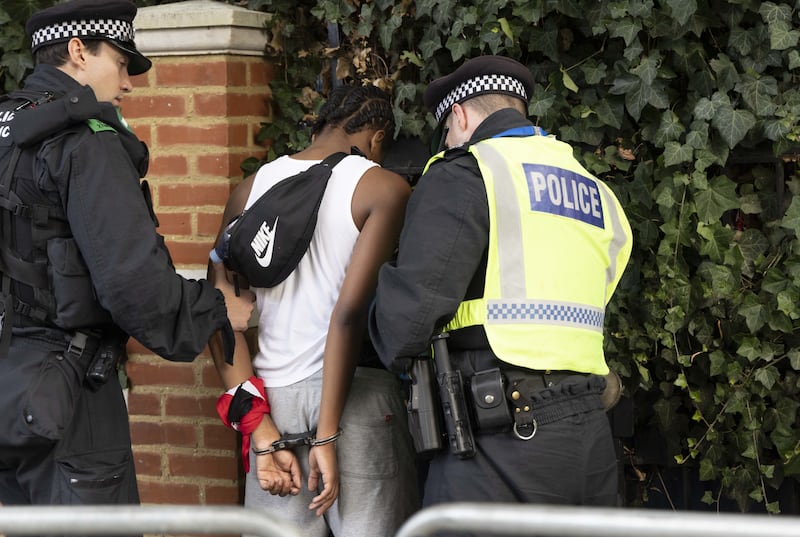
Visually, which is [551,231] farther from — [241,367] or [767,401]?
[767,401]

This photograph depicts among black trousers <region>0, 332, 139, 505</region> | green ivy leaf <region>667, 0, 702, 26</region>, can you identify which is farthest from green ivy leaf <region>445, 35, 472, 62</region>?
black trousers <region>0, 332, 139, 505</region>

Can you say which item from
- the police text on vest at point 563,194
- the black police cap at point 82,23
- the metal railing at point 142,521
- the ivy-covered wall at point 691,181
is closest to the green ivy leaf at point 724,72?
the ivy-covered wall at point 691,181

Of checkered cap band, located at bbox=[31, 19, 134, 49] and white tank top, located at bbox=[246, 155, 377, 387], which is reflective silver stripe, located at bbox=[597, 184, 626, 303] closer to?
white tank top, located at bbox=[246, 155, 377, 387]

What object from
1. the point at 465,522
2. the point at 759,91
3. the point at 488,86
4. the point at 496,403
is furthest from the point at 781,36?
the point at 465,522

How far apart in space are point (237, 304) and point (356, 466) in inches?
24.4

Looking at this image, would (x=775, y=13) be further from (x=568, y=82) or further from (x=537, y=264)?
(x=537, y=264)

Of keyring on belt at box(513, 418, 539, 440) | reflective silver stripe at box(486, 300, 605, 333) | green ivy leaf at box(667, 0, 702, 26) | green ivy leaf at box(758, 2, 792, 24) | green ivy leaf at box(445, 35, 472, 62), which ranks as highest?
green ivy leaf at box(445, 35, 472, 62)

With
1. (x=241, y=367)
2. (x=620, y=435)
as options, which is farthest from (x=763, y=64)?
(x=241, y=367)

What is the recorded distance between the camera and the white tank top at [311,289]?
123 inches

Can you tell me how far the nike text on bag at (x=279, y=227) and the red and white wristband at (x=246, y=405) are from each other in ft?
1.14

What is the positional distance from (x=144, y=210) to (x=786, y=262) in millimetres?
2059

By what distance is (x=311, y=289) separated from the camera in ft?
10.4

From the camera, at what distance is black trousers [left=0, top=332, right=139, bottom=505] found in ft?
9.52

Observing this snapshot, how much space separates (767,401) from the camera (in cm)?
361
